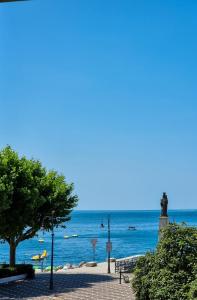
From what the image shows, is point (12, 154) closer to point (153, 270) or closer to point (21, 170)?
point (21, 170)

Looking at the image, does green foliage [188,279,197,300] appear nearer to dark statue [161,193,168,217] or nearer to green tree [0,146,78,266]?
dark statue [161,193,168,217]

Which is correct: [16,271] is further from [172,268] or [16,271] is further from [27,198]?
[172,268]

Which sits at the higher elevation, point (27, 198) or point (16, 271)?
point (27, 198)

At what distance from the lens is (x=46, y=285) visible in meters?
34.2

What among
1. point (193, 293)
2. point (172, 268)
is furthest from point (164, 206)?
point (193, 293)

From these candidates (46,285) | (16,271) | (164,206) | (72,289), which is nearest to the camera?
(72,289)

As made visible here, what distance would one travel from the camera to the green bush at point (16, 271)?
3503 cm

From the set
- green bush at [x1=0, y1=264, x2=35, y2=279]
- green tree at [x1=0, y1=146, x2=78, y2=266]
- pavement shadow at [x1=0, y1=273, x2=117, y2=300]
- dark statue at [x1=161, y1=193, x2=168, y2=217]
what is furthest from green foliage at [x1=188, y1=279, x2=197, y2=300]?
green bush at [x1=0, y1=264, x2=35, y2=279]

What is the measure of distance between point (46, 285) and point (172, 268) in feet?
59.9

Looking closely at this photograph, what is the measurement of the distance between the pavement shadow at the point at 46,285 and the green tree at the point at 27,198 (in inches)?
132

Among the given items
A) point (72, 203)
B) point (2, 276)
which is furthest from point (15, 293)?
point (72, 203)

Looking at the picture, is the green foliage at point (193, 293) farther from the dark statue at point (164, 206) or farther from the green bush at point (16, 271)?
the green bush at point (16, 271)

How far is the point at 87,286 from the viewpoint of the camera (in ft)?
109

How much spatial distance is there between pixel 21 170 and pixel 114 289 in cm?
1080
